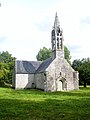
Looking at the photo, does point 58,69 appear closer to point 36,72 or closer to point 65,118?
point 36,72

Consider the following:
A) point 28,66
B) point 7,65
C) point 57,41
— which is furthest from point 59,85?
point 7,65

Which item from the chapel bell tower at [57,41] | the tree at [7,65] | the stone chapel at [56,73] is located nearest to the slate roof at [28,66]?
the stone chapel at [56,73]

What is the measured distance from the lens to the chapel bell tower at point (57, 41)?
43.3 meters

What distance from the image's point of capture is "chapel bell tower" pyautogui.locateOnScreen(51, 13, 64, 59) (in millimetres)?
43309

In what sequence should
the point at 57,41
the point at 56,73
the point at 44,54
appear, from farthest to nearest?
the point at 44,54 → the point at 57,41 → the point at 56,73

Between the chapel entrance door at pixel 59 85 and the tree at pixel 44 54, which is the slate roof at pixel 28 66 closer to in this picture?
the chapel entrance door at pixel 59 85

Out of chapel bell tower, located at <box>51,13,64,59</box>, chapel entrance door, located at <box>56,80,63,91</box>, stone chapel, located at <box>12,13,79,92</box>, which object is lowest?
chapel entrance door, located at <box>56,80,63,91</box>

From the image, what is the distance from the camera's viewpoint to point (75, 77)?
44344 millimetres

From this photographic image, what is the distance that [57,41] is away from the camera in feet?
145

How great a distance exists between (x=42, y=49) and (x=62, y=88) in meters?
43.2

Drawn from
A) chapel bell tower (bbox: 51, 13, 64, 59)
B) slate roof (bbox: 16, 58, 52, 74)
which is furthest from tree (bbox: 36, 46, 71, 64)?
chapel bell tower (bbox: 51, 13, 64, 59)

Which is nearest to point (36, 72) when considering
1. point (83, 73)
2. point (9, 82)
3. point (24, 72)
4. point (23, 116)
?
point (24, 72)

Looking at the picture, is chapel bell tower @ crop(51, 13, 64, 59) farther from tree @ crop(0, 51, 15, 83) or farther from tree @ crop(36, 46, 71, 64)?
tree @ crop(36, 46, 71, 64)

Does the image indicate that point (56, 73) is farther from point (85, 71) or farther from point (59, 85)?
point (85, 71)
